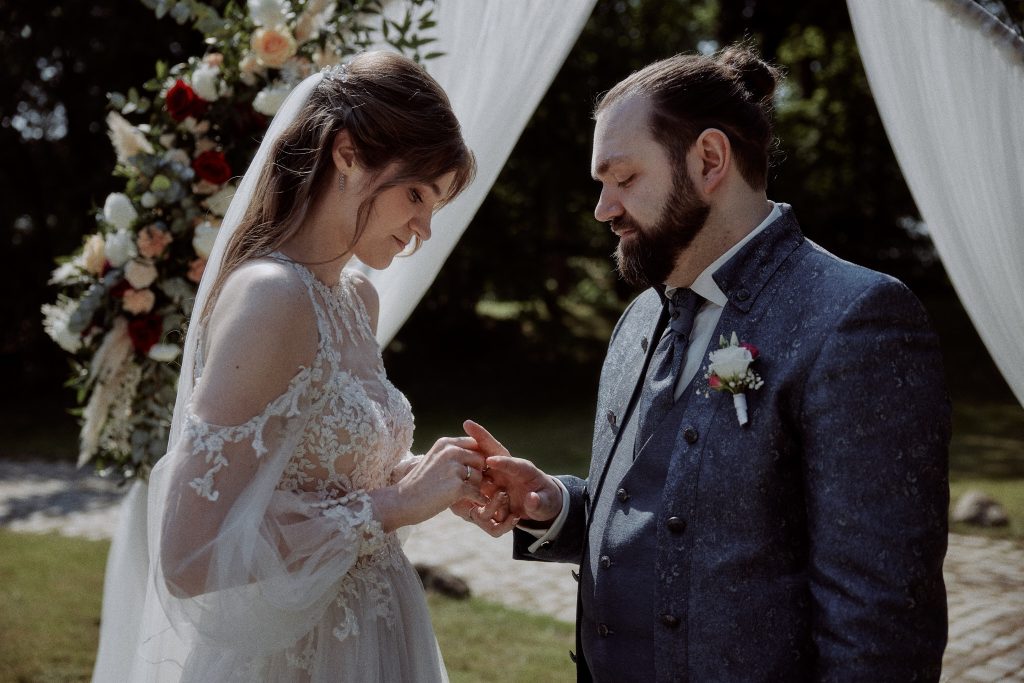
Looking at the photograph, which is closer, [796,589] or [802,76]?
[796,589]

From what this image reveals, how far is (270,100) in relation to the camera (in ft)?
11.5

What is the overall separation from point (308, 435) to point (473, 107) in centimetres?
175

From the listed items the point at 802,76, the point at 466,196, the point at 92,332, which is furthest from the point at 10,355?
the point at 802,76

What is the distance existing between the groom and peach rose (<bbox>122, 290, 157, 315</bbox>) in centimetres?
203

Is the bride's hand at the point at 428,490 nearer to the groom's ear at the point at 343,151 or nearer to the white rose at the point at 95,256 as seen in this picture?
the groom's ear at the point at 343,151

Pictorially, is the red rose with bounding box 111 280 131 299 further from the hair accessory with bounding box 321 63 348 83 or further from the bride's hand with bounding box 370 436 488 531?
the bride's hand with bounding box 370 436 488 531

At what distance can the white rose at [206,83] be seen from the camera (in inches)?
143

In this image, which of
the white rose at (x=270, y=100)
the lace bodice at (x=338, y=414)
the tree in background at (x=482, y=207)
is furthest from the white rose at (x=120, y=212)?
the tree in background at (x=482, y=207)

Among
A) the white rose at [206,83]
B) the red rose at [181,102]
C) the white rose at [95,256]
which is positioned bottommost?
the white rose at [95,256]

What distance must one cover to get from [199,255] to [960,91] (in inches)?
109

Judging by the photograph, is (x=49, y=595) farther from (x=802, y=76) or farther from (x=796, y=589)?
(x=802, y=76)

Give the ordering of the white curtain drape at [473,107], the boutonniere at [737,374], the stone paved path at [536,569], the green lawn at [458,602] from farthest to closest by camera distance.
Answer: the green lawn at [458,602], the stone paved path at [536,569], the white curtain drape at [473,107], the boutonniere at [737,374]

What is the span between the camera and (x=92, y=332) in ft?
11.9

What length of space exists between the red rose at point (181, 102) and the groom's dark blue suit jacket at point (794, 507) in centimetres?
240
